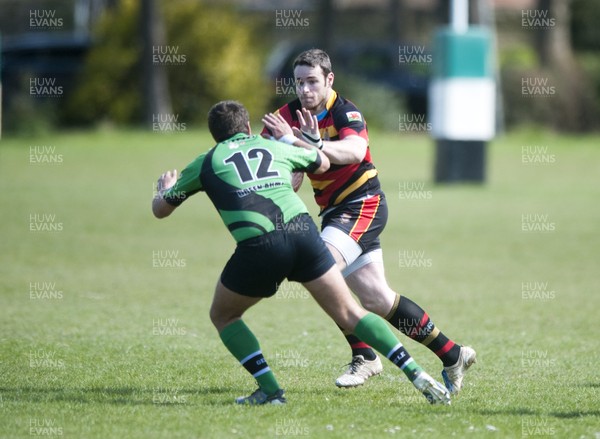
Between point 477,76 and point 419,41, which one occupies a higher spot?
point 419,41

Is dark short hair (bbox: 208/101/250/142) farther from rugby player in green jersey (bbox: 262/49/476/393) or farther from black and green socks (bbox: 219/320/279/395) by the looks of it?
black and green socks (bbox: 219/320/279/395)

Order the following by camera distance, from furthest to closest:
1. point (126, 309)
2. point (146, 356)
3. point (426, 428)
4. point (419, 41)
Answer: point (419, 41) → point (126, 309) → point (146, 356) → point (426, 428)

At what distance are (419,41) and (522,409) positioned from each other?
1744 inches

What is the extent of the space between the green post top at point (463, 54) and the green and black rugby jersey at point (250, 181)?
16.4 meters

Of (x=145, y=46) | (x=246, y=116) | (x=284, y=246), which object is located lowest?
(x=284, y=246)

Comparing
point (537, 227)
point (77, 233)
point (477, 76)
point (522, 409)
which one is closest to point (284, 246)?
point (522, 409)

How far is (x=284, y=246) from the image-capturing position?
253 inches

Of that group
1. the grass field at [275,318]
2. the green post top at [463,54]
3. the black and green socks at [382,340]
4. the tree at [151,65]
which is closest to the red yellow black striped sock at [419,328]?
the grass field at [275,318]

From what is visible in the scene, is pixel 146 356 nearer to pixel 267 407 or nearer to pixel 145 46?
pixel 267 407

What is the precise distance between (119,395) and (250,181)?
6.04 ft

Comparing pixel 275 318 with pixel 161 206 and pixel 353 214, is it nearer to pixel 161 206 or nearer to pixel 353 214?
pixel 353 214

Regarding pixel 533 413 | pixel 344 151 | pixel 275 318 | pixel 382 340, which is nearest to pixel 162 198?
pixel 344 151

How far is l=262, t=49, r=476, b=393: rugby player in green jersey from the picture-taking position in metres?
7.27

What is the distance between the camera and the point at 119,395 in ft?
23.5
